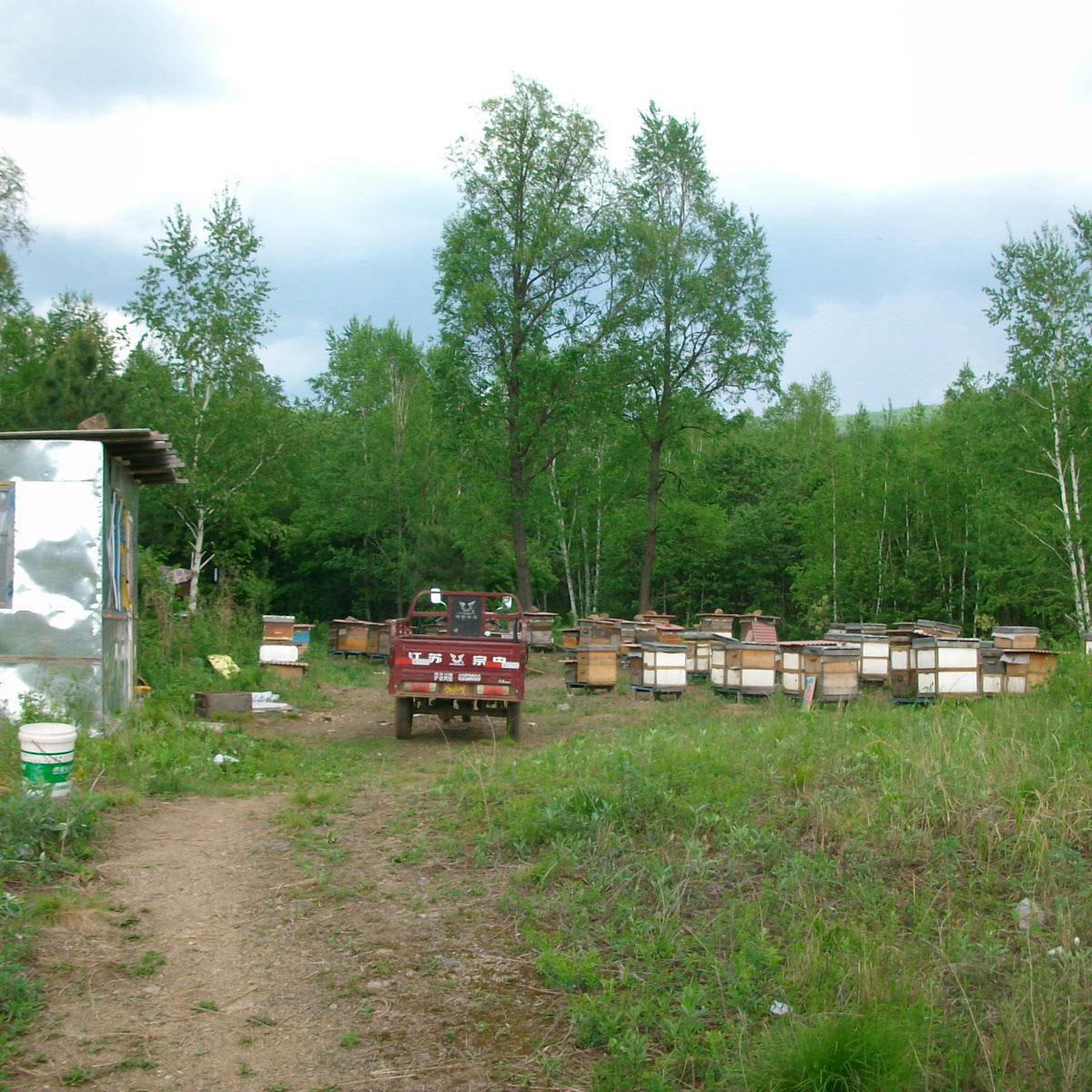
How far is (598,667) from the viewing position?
1948 centimetres

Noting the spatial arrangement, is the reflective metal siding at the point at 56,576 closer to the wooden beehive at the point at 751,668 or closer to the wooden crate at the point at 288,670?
the wooden crate at the point at 288,670

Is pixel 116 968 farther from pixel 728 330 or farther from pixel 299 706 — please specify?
pixel 728 330

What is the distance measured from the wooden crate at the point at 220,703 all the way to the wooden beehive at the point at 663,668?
22.6 ft

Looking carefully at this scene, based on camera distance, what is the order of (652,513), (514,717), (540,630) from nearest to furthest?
(514,717)
(540,630)
(652,513)

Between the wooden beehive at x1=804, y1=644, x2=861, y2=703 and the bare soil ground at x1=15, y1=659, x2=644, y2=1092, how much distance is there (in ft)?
33.1

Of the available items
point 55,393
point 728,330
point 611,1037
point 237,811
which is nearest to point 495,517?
point 728,330

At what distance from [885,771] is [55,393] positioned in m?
20.4

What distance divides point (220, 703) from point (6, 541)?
4.33 metres

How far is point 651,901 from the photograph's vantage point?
19.3 feet

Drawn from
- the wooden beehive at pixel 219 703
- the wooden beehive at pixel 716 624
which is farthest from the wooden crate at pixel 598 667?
the wooden beehive at pixel 219 703

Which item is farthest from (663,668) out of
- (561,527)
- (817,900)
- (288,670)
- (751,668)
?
(561,527)

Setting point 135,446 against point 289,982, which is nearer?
point 289,982

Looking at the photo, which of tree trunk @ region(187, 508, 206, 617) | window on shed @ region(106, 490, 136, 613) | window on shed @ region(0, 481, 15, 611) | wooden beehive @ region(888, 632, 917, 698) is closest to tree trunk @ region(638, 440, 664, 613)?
tree trunk @ region(187, 508, 206, 617)

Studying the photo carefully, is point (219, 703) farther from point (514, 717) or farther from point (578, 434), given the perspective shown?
point (578, 434)
